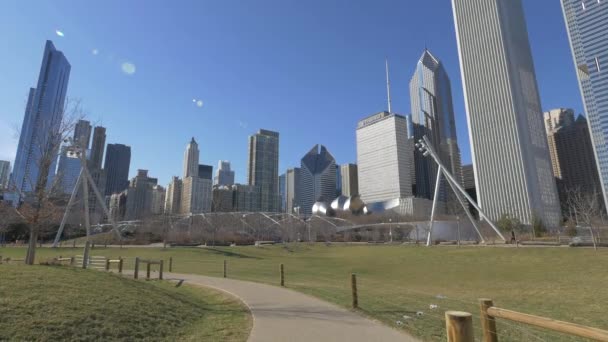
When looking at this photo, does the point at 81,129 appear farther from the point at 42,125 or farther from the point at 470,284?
the point at 470,284

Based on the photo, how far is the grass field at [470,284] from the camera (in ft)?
34.8

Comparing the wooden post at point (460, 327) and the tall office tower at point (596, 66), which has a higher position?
the tall office tower at point (596, 66)

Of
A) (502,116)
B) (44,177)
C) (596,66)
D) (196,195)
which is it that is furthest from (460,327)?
(196,195)

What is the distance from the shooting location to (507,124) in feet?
458

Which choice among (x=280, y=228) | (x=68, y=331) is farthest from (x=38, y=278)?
(x=280, y=228)

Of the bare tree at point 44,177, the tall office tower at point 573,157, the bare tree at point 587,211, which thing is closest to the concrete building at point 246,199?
the bare tree at point 587,211

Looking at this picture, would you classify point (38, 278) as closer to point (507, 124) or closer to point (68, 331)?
point (68, 331)

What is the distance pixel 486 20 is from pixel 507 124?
46210mm

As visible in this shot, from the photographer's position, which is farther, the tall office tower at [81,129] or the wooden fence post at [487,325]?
the tall office tower at [81,129]

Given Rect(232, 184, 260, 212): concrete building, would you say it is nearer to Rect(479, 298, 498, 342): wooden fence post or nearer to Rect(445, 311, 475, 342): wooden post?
Rect(479, 298, 498, 342): wooden fence post

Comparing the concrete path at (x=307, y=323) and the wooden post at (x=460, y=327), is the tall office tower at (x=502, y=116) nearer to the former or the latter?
the concrete path at (x=307, y=323)

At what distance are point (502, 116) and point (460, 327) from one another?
160m

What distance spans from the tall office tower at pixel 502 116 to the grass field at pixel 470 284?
114971mm

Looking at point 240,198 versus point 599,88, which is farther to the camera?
point 240,198
